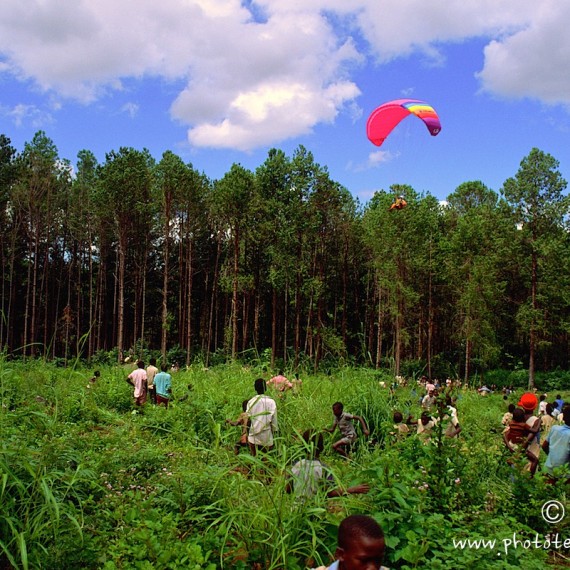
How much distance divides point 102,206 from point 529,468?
93.6 ft

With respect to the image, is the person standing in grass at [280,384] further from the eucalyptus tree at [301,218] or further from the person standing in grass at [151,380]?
the eucalyptus tree at [301,218]

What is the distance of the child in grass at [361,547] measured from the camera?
8.22 feet

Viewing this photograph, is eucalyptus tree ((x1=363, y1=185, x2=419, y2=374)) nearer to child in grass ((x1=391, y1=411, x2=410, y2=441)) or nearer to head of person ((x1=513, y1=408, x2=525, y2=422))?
head of person ((x1=513, y1=408, x2=525, y2=422))

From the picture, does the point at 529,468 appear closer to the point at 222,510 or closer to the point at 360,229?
the point at 222,510

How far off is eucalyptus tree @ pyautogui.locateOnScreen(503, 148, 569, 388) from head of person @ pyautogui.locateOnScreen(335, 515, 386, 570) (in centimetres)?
3163

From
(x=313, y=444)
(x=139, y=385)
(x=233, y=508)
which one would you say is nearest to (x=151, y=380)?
(x=139, y=385)

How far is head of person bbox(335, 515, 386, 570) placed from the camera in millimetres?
2506

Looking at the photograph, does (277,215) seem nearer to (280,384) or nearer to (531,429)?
(280,384)

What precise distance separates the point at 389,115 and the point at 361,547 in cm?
1656

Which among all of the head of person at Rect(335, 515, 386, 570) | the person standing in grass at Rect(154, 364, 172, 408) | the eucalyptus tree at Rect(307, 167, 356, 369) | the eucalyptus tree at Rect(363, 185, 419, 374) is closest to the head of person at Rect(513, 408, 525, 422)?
the head of person at Rect(335, 515, 386, 570)

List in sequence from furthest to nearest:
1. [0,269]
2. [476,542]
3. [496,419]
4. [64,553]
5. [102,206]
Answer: [0,269] → [102,206] → [496,419] → [476,542] → [64,553]

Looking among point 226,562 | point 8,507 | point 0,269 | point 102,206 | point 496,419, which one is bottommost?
point 496,419

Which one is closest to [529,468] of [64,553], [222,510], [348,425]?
[348,425]

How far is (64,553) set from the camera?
3428 millimetres
